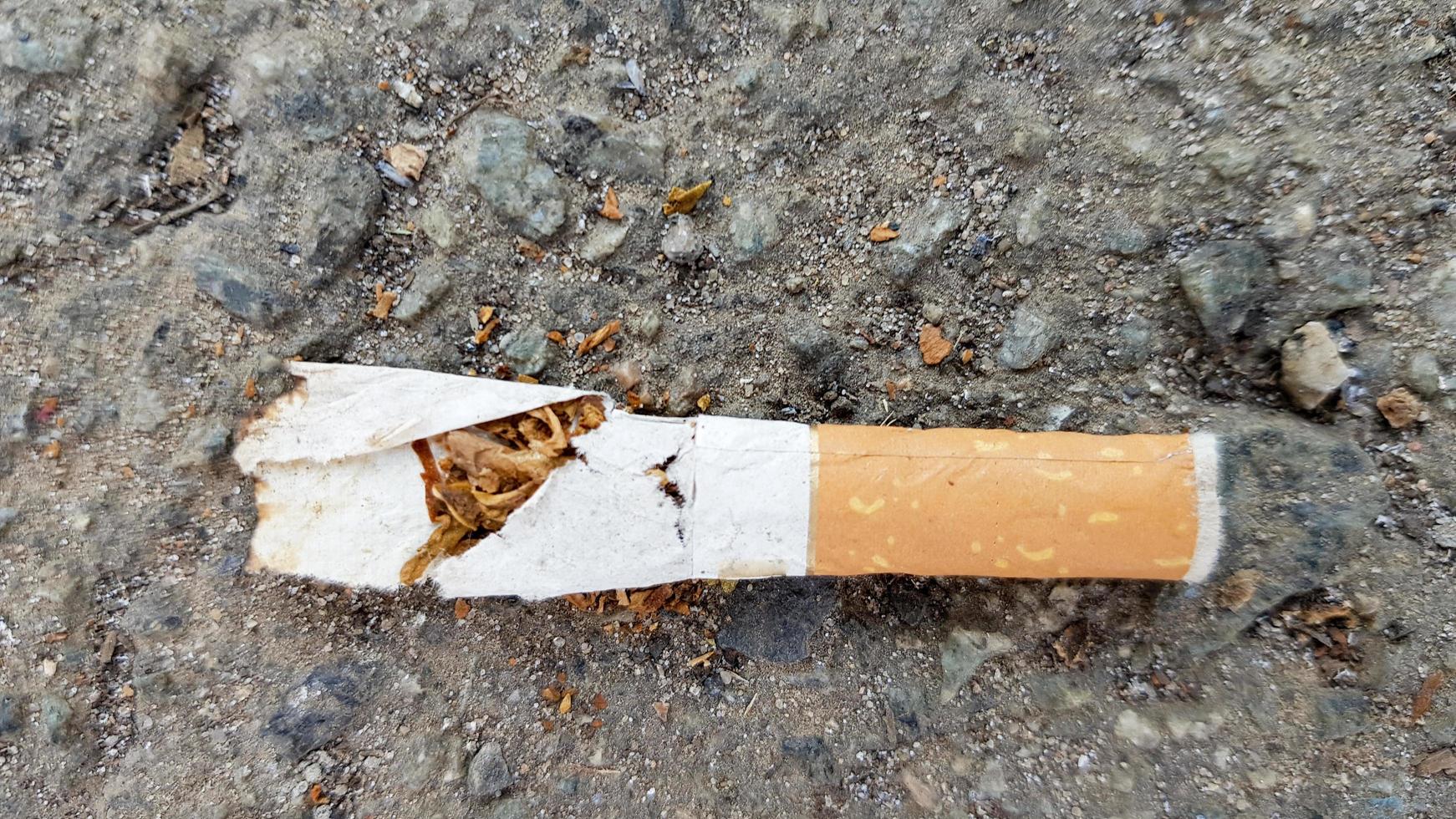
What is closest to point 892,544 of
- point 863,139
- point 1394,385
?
point 863,139

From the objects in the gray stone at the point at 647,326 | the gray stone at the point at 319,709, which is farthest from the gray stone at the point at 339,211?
the gray stone at the point at 319,709

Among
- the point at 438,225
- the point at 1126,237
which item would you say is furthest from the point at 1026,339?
the point at 438,225

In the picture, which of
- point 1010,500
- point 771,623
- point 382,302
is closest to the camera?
point 1010,500

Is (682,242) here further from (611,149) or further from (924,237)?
(924,237)

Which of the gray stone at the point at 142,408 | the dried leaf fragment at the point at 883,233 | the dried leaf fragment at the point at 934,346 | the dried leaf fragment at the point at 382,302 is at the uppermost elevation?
the dried leaf fragment at the point at 883,233

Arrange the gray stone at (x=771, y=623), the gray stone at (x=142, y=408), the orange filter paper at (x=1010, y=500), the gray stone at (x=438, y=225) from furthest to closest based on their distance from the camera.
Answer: the gray stone at (x=771, y=623), the gray stone at (x=438, y=225), the gray stone at (x=142, y=408), the orange filter paper at (x=1010, y=500)

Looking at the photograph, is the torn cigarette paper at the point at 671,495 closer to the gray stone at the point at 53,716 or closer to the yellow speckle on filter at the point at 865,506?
the yellow speckle on filter at the point at 865,506
